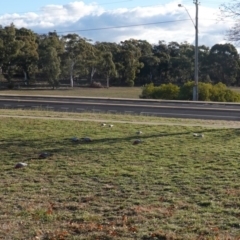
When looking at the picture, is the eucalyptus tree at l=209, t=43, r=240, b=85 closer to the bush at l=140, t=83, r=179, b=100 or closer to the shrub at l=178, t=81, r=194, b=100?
the shrub at l=178, t=81, r=194, b=100

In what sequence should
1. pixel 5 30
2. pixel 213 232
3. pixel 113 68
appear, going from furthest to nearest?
pixel 113 68
pixel 5 30
pixel 213 232

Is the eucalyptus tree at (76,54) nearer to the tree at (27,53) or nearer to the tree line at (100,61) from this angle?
the tree line at (100,61)

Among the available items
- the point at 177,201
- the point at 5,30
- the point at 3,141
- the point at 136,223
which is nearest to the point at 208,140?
the point at 3,141

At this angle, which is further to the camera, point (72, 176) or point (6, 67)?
point (6, 67)

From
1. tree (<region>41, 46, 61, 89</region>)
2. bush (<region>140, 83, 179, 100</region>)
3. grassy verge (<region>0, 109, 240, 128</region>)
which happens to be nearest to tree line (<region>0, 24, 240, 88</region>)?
tree (<region>41, 46, 61, 89</region>)

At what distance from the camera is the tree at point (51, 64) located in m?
68.0

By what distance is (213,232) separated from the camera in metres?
6.29

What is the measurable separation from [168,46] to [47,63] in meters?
24.1

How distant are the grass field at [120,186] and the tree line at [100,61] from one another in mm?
54446

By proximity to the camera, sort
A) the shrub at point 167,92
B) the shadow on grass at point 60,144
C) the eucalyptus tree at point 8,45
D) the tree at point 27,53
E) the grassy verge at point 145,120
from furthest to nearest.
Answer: the tree at point 27,53 < the eucalyptus tree at point 8,45 < the shrub at point 167,92 < the grassy verge at point 145,120 < the shadow on grass at point 60,144

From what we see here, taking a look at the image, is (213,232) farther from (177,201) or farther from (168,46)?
(168,46)

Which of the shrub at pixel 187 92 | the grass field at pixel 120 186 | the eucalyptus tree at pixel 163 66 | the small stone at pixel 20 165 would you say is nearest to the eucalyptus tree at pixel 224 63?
the eucalyptus tree at pixel 163 66

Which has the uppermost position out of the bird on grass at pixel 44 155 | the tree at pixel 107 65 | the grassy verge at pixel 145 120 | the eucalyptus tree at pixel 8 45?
the eucalyptus tree at pixel 8 45

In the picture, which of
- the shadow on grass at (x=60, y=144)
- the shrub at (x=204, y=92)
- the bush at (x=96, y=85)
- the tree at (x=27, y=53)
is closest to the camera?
the shadow on grass at (x=60, y=144)
